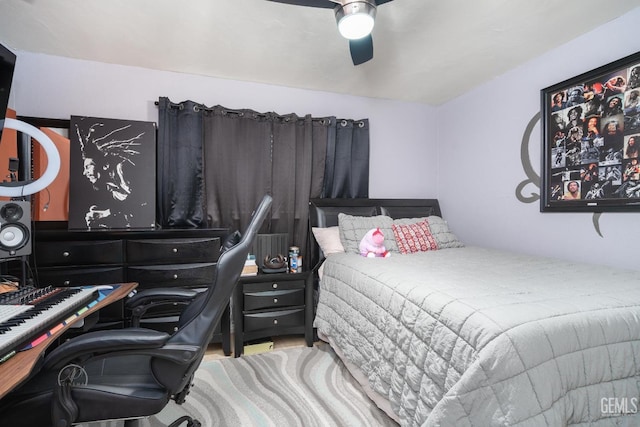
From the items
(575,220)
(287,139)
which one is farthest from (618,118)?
(287,139)

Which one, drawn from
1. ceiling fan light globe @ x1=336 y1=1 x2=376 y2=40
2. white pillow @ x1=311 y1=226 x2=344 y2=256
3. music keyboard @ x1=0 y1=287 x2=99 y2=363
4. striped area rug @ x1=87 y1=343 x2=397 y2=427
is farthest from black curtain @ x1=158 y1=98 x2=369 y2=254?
ceiling fan light globe @ x1=336 y1=1 x2=376 y2=40

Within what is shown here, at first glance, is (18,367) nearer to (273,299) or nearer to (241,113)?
(273,299)

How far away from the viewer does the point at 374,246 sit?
239 cm

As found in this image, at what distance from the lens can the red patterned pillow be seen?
2.60 m

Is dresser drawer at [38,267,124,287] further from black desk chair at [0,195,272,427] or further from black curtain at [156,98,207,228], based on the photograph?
black desk chair at [0,195,272,427]

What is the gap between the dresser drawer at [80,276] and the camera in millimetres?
1944

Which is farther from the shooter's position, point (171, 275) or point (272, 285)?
point (272, 285)

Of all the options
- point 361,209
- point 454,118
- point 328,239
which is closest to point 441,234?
point 361,209

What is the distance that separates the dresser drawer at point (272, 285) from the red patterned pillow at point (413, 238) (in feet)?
3.01

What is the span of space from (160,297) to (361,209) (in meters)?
2.03

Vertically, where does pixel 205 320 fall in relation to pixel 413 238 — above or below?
below

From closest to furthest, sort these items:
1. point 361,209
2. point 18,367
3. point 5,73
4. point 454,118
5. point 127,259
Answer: point 18,367, point 5,73, point 127,259, point 361,209, point 454,118

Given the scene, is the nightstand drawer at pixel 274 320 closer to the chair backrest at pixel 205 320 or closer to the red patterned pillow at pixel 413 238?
the red patterned pillow at pixel 413 238

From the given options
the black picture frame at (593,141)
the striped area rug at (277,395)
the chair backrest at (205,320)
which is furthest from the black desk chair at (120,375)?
the black picture frame at (593,141)
